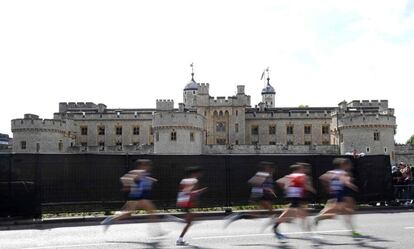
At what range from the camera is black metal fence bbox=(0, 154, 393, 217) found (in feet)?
55.4

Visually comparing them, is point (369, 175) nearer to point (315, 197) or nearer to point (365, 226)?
point (315, 197)

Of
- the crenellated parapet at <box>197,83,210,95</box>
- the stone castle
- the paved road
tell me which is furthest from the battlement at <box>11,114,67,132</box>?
the paved road

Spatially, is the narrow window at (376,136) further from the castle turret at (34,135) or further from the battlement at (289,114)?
the castle turret at (34,135)

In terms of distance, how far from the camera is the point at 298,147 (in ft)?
196

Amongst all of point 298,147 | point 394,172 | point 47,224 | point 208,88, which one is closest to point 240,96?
point 208,88

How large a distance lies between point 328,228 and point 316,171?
249 inches

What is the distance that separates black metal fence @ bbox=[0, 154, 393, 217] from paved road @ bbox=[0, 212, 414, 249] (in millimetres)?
2512

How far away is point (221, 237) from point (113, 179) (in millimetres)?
6700

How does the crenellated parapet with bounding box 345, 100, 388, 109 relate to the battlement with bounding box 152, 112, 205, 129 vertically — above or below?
above

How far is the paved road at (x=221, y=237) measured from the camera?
1119 cm

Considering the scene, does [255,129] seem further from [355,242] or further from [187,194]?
[355,242]

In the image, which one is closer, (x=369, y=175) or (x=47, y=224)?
(x=47, y=224)

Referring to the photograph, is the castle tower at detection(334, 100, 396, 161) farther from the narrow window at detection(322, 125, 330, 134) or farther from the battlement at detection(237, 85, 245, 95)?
the battlement at detection(237, 85, 245, 95)

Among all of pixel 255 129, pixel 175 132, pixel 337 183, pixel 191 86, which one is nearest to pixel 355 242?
pixel 337 183
